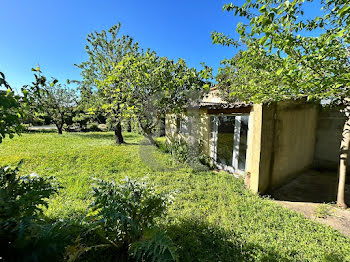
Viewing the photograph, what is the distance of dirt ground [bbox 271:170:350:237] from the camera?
4.23 meters

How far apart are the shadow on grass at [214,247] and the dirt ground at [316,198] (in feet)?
5.50

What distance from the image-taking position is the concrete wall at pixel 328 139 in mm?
8359

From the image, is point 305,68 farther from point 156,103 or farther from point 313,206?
point 156,103

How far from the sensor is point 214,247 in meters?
3.10

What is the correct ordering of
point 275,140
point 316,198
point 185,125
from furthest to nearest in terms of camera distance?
point 185,125 < point 275,140 < point 316,198

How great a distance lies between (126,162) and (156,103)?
3.49 m

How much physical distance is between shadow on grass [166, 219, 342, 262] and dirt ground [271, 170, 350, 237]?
5.50 feet

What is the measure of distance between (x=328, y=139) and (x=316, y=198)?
5.10 metres

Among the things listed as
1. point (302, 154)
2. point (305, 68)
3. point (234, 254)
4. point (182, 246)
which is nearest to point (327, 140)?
point (302, 154)

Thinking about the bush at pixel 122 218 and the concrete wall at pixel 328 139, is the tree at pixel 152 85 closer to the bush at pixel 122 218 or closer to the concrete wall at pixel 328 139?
the bush at pixel 122 218

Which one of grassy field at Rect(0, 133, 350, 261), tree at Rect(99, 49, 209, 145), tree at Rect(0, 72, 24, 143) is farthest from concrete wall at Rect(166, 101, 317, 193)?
tree at Rect(0, 72, 24, 143)

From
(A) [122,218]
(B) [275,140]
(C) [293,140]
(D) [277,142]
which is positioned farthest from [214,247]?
Answer: (C) [293,140]

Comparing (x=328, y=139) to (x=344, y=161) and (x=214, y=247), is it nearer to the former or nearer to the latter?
(x=344, y=161)

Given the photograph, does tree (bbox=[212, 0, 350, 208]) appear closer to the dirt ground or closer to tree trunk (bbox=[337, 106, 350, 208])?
tree trunk (bbox=[337, 106, 350, 208])
